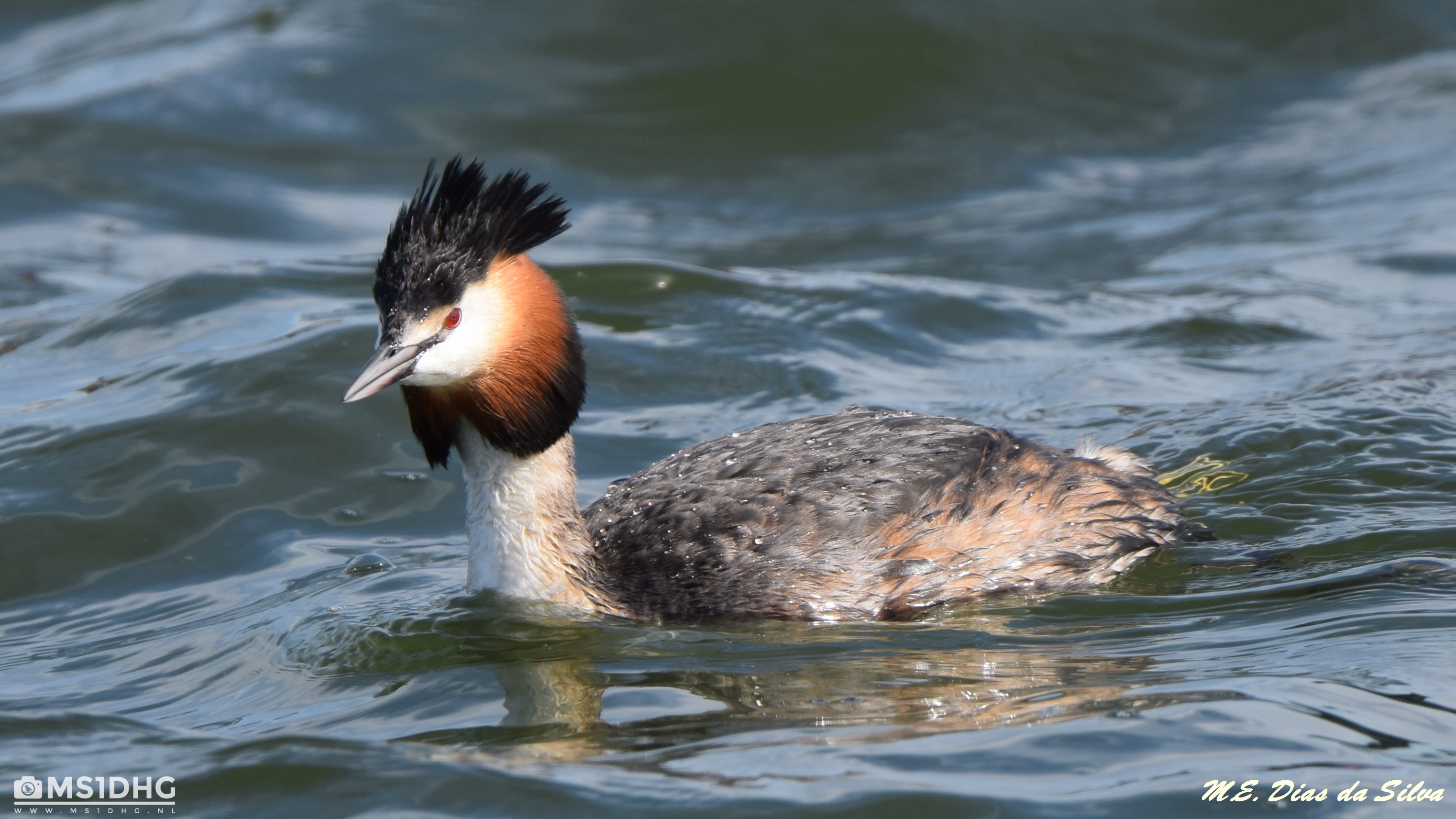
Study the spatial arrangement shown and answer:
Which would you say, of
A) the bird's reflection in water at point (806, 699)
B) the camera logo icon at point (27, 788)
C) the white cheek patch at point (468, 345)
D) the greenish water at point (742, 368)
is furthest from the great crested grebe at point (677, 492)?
the camera logo icon at point (27, 788)

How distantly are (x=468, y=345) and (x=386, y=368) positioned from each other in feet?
1.12

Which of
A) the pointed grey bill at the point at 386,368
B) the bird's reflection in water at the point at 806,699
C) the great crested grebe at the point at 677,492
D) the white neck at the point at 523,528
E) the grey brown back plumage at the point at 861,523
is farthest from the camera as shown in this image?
the white neck at the point at 523,528

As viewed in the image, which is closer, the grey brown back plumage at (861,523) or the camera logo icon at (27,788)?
the camera logo icon at (27,788)

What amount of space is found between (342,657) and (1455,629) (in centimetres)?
399

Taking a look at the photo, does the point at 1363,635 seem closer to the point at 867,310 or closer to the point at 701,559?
the point at 701,559

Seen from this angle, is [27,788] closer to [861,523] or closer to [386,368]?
[386,368]

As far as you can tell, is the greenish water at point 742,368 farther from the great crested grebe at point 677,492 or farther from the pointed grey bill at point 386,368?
the pointed grey bill at point 386,368

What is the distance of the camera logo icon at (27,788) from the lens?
524 centimetres

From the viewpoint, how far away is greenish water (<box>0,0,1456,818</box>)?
5.33 metres

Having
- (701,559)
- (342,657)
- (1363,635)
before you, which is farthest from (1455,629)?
(342,657)

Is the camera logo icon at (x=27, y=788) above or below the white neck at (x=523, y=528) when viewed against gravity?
below

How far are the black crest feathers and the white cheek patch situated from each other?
63 mm

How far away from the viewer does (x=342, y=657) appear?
20.7 feet

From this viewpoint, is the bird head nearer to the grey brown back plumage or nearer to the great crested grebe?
the great crested grebe
